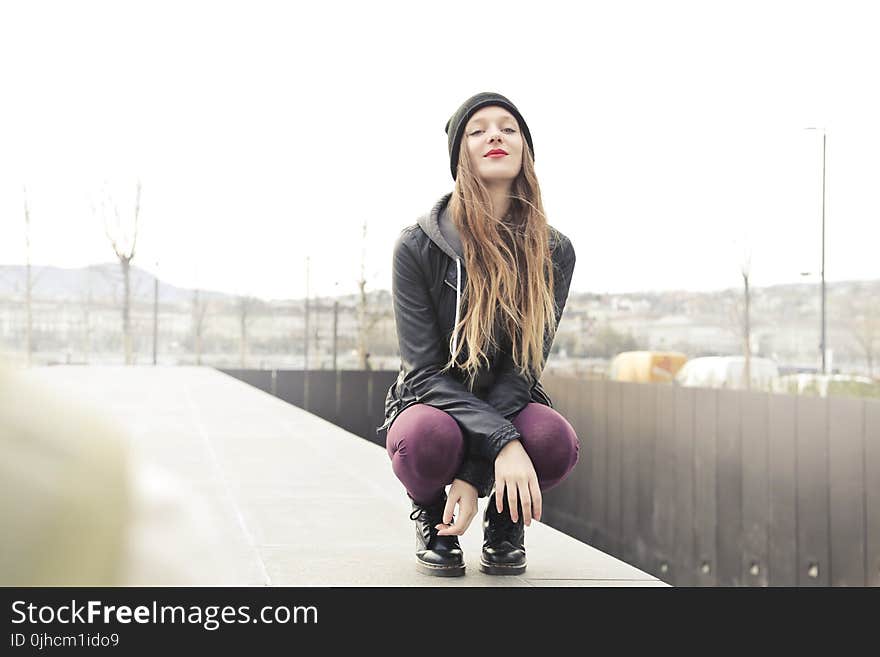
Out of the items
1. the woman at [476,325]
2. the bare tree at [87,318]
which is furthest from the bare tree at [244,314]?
the woman at [476,325]

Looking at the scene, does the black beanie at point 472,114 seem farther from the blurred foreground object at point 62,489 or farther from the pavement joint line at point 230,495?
the blurred foreground object at point 62,489

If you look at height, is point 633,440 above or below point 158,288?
below

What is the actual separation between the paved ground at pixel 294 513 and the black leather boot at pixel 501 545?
0.03 metres

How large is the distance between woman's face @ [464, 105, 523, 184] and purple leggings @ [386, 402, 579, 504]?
52 centimetres

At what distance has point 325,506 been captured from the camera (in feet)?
11.2

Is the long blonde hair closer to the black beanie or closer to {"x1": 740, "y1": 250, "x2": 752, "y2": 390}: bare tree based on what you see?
the black beanie

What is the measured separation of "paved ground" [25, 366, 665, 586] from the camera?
30cm

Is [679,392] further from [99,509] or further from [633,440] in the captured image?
[99,509]

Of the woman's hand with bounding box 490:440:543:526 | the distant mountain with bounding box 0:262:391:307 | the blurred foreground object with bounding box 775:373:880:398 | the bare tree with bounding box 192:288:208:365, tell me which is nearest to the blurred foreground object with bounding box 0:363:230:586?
the woman's hand with bounding box 490:440:543:526

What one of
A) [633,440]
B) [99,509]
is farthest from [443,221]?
[633,440]

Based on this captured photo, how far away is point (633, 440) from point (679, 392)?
979 millimetres

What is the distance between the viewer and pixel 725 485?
8203mm

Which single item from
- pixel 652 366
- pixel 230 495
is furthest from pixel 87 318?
pixel 230 495

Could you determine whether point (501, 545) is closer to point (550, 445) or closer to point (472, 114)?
point (550, 445)
